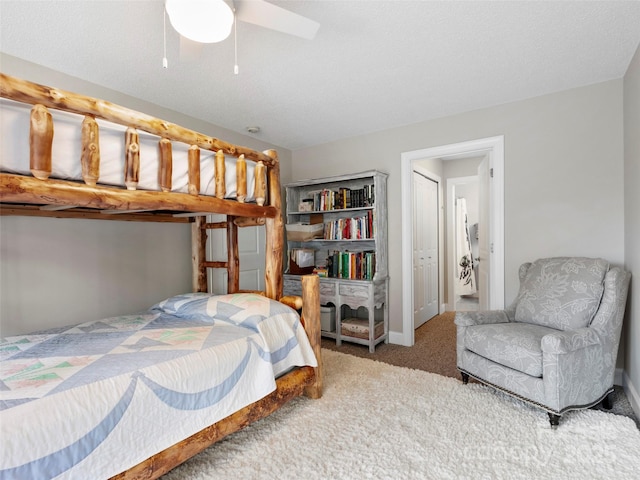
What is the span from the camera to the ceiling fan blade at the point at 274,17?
1400 mm

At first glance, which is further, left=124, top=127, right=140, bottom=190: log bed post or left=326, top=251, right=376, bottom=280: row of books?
left=326, top=251, right=376, bottom=280: row of books

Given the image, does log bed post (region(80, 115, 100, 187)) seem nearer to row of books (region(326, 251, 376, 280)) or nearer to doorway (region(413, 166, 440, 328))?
row of books (region(326, 251, 376, 280))

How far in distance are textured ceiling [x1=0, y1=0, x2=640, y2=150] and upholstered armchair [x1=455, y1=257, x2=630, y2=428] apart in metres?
1.42

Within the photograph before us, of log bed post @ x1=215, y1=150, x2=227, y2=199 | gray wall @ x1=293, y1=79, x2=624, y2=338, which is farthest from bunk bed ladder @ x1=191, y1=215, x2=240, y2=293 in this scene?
gray wall @ x1=293, y1=79, x2=624, y2=338

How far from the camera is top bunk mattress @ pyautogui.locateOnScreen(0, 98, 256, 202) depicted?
→ 3.98 feet

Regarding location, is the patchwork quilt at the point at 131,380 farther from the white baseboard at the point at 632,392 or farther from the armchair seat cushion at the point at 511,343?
the white baseboard at the point at 632,392

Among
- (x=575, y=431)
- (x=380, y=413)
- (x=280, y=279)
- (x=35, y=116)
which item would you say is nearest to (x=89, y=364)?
(x=35, y=116)

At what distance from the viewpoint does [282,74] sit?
7.82 feet

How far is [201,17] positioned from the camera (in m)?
1.39

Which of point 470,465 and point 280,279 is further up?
point 280,279

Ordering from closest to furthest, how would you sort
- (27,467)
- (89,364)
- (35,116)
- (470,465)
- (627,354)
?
(27,467) < (35,116) < (89,364) < (470,465) < (627,354)

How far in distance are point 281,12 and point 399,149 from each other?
231cm

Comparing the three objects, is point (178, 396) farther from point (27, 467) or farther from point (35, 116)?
point (35, 116)

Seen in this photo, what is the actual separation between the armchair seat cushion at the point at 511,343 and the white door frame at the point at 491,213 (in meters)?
0.66
